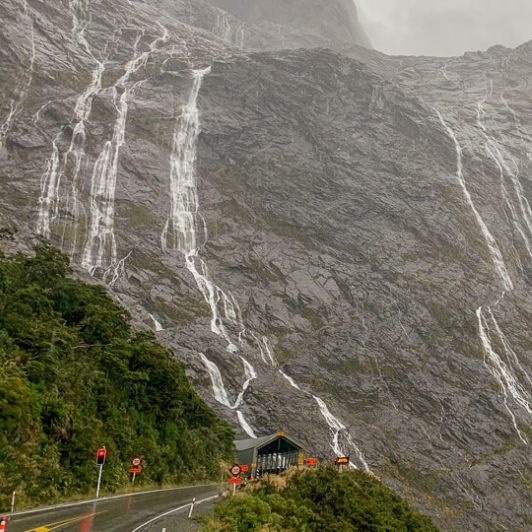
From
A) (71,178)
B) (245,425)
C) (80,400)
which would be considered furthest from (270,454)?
(71,178)

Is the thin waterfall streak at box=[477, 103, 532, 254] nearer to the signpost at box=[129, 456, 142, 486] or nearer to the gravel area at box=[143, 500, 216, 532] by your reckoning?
the signpost at box=[129, 456, 142, 486]

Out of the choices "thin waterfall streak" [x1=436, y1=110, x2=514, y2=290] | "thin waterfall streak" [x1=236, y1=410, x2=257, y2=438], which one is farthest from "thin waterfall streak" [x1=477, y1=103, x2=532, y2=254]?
"thin waterfall streak" [x1=236, y1=410, x2=257, y2=438]

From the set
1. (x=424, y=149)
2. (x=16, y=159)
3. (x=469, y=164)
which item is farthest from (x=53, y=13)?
(x=469, y=164)

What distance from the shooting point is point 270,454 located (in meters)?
33.8

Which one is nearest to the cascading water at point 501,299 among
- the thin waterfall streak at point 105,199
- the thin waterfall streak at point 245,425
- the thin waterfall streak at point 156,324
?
the thin waterfall streak at point 245,425

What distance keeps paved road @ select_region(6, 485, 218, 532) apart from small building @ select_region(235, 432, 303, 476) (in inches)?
405

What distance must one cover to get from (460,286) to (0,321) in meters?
56.7

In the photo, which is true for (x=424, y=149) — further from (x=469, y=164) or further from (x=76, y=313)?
(x=76, y=313)

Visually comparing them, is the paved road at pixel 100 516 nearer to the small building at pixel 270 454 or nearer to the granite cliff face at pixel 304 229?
the small building at pixel 270 454

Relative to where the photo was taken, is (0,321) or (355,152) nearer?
(0,321)

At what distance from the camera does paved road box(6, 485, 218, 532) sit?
47.0ft

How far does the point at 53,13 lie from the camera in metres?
101

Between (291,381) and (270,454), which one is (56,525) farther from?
(291,381)

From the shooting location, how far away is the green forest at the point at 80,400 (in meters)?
18.3
